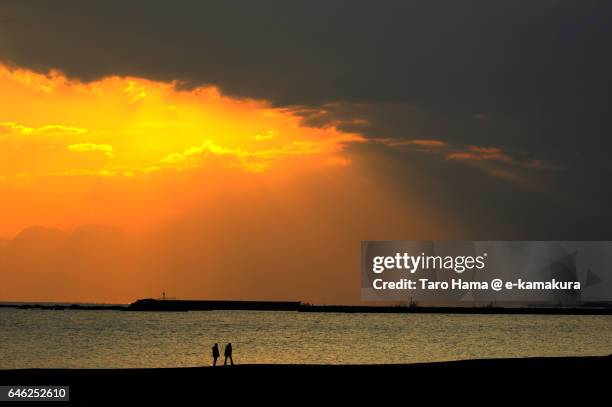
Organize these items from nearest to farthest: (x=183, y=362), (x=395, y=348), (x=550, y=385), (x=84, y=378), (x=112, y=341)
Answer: (x=550, y=385), (x=84, y=378), (x=183, y=362), (x=395, y=348), (x=112, y=341)

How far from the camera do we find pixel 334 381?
108 ft

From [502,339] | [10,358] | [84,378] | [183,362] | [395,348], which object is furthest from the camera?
[502,339]

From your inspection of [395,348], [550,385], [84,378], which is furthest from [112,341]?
[550,385]

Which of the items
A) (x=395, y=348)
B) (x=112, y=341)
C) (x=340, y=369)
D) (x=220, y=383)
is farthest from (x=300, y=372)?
(x=112, y=341)

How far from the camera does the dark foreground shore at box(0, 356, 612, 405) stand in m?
29.9

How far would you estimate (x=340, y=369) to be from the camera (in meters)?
36.1

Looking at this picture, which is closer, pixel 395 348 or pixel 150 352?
pixel 150 352

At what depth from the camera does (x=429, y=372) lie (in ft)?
116

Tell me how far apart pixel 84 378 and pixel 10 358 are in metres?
53.2

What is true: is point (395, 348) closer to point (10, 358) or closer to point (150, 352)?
point (150, 352)

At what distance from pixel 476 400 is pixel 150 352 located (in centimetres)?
6216

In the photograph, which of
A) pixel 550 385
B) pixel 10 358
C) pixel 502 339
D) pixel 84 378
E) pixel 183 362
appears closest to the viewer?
pixel 550 385

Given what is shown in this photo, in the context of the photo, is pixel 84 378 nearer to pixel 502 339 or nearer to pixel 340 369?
pixel 340 369

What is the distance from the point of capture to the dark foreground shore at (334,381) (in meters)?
29.9
